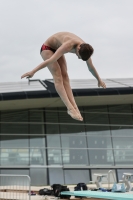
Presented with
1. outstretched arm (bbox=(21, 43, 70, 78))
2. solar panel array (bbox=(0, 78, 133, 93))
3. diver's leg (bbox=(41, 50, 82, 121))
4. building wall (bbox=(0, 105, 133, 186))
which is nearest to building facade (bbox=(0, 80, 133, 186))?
building wall (bbox=(0, 105, 133, 186))

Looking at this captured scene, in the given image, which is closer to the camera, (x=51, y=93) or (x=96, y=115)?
(x=51, y=93)

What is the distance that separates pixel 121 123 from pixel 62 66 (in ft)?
56.1

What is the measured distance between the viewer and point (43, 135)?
67.8 ft

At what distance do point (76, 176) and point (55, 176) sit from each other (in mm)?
1184

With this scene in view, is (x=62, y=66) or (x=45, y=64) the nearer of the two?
(x=45, y=64)

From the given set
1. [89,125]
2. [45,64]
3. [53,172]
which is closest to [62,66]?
[45,64]

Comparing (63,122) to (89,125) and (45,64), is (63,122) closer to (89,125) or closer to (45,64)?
(89,125)

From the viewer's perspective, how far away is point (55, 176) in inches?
768

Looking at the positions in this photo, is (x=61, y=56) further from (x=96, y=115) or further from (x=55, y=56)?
(x=96, y=115)

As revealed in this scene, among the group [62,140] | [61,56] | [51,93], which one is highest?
[51,93]

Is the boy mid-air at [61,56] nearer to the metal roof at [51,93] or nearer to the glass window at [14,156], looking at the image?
the metal roof at [51,93]

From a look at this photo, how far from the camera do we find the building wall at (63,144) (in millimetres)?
19633

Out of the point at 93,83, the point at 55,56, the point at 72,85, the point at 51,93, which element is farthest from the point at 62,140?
the point at 55,56

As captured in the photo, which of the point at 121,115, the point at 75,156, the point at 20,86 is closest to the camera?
the point at 20,86
